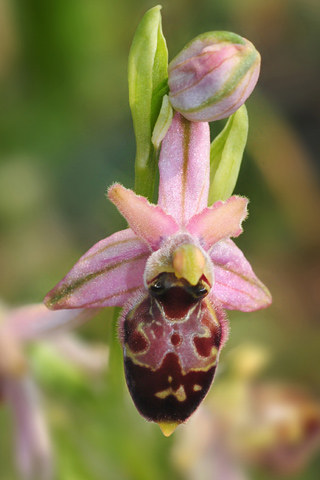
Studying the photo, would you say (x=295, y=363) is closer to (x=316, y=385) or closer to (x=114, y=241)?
(x=316, y=385)

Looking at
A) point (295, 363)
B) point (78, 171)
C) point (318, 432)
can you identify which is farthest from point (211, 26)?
point (318, 432)

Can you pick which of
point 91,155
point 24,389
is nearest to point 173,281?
point 24,389

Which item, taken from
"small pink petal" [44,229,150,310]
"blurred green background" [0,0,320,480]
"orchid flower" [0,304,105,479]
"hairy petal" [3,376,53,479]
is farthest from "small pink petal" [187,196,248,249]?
"blurred green background" [0,0,320,480]

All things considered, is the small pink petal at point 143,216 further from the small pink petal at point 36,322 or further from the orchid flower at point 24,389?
the orchid flower at point 24,389

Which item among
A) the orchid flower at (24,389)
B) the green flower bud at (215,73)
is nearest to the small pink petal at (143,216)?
the green flower bud at (215,73)

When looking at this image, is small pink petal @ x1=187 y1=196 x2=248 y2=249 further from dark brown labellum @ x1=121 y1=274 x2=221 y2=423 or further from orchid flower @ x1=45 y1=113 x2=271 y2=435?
dark brown labellum @ x1=121 y1=274 x2=221 y2=423
